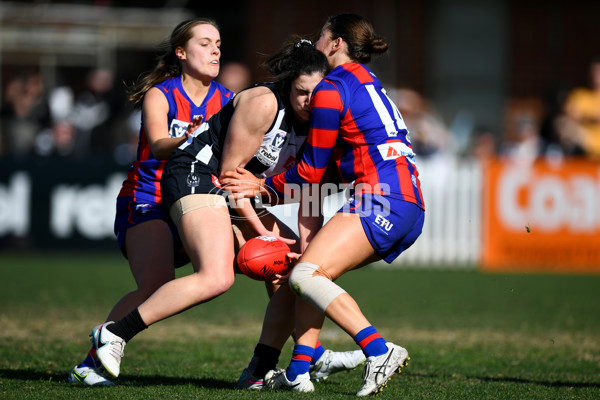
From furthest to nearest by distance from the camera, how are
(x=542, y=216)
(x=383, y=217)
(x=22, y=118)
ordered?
(x=22, y=118) → (x=542, y=216) → (x=383, y=217)

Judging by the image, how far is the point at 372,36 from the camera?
16.0 ft

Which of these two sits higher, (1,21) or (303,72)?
(1,21)

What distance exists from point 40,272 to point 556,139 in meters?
7.64

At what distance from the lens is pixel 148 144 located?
524 centimetres

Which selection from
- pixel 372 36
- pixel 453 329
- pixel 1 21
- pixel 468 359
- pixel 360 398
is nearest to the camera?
pixel 360 398

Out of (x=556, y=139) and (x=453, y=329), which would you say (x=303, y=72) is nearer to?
(x=453, y=329)

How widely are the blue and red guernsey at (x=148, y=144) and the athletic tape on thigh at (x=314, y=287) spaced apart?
3.92 feet

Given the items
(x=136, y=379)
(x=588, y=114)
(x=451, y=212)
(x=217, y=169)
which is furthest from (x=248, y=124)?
(x=588, y=114)

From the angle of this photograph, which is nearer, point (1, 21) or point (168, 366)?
point (168, 366)

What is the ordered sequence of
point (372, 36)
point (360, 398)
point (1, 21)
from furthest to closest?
point (1, 21), point (372, 36), point (360, 398)

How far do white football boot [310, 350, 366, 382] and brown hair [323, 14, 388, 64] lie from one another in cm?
181

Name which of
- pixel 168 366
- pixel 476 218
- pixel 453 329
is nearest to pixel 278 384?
pixel 168 366

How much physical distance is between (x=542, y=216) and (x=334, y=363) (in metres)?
7.43

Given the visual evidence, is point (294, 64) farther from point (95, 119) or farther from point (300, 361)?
point (95, 119)
